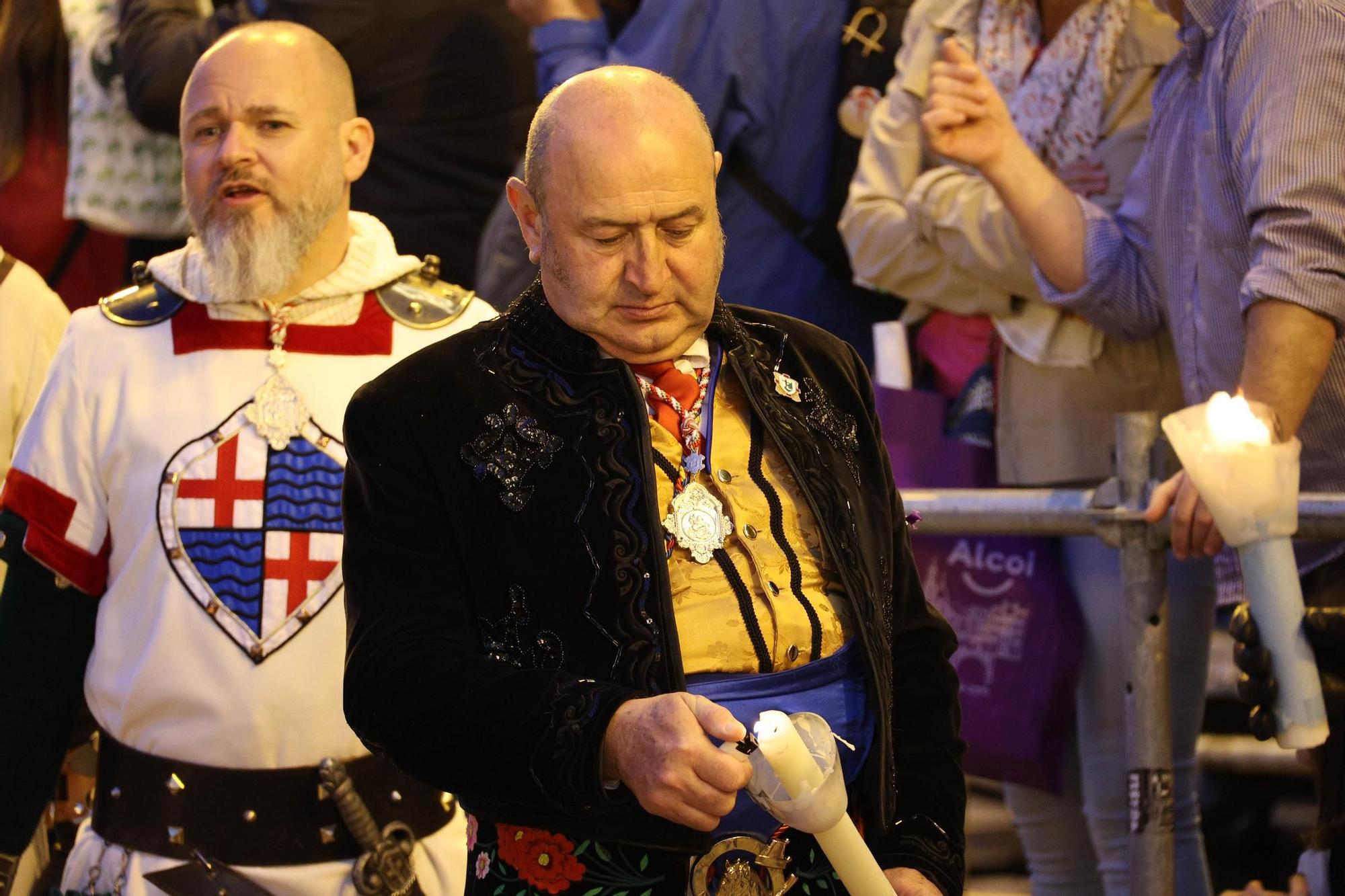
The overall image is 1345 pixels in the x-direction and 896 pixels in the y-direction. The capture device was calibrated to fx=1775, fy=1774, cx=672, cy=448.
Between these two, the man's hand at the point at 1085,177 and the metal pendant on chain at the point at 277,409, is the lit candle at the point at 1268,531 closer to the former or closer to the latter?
the man's hand at the point at 1085,177

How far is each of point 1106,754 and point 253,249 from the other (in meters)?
1.99

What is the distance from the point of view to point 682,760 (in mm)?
1992

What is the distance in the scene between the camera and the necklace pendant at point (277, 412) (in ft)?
10.6

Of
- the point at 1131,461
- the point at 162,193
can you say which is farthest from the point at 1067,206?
the point at 162,193

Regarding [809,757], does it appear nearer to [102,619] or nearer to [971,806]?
[102,619]

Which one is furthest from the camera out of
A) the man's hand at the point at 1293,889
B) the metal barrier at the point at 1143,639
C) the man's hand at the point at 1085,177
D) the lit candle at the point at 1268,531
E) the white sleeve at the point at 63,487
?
the man's hand at the point at 1085,177

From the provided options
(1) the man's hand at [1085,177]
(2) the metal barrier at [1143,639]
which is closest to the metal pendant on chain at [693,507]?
(2) the metal barrier at [1143,639]

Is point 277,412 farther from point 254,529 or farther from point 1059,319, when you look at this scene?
point 1059,319

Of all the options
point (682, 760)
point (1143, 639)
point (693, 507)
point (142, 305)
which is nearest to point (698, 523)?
point (693, 507)

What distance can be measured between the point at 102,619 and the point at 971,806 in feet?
10.8

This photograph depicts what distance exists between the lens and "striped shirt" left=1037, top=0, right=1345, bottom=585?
311cm

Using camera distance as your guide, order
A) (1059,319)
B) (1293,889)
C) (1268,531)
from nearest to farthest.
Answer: (1268,531), (1293,889), (1059,319)

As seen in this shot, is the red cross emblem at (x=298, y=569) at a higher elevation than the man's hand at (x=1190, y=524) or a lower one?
lower

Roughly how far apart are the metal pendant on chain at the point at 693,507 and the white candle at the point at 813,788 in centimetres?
39
